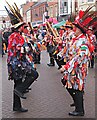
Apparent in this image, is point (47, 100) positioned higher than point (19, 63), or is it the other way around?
point (19, 63)

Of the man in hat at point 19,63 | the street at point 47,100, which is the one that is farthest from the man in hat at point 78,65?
the man in hat at point 19,63

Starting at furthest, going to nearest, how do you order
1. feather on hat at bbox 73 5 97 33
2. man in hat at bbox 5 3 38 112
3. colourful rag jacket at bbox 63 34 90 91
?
man in hat at bbox 5 3 38 112, feather on hat at bbox 73 5 97 33, colourful rag jacket at bbox 63 34 90 91

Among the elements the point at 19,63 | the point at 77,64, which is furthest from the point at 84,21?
the point at 19,63

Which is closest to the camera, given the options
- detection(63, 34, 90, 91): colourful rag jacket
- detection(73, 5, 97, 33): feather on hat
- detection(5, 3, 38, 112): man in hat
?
detection(63, 34, 90, 91): colourful rag jacket

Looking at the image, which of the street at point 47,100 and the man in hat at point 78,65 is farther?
the street at point 47,100

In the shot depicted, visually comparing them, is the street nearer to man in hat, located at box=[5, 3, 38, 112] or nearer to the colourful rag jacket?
man in hat, located at box=[5, 3, 38, 112]

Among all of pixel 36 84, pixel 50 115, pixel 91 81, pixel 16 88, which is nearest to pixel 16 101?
pixel 16 88

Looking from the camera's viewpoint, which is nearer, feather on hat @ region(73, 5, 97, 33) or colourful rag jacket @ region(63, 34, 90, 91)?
colourful rag jacket @ region(63, 34, 90, 91)

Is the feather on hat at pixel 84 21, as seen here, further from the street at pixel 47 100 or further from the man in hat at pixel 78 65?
the street at pixel 47 100

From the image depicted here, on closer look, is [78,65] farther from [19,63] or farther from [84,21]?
[19,63]

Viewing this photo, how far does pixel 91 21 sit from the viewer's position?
6.29 meters

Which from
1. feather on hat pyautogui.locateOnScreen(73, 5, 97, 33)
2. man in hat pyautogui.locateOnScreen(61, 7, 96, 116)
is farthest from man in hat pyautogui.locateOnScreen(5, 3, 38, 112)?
feather on hat pyautogui.locateOnScreen(73, 5, 97, 33)

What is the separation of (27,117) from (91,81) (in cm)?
448

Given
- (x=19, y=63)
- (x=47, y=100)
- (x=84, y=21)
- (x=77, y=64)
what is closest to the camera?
(x=77, y=64)
